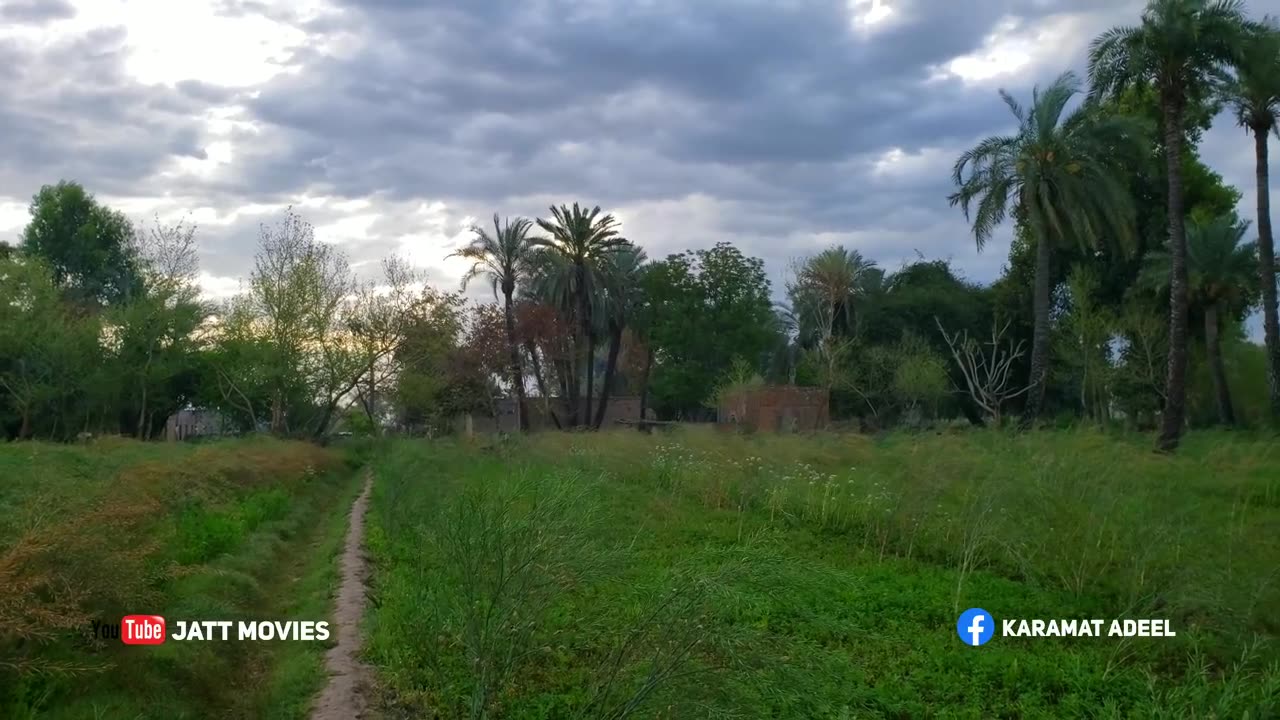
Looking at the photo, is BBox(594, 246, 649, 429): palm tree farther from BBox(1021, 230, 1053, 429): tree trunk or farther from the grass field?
the grass field

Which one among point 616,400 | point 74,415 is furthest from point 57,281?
point 616,400

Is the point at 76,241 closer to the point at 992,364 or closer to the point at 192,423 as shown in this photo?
the point at 192,423

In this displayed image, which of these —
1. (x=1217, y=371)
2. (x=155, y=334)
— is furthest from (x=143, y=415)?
(x=1217, y=371)

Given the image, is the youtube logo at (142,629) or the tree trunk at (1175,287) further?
the tree trunk at (1175,287)

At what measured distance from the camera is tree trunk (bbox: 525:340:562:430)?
52.2 m

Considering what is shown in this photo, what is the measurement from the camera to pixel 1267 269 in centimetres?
3077

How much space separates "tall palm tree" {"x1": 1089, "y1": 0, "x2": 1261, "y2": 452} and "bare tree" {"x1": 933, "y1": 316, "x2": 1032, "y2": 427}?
896cm

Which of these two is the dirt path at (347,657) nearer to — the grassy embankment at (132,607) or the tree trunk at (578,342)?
the grassy embankment at (132,607)

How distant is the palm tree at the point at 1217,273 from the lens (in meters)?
36.3

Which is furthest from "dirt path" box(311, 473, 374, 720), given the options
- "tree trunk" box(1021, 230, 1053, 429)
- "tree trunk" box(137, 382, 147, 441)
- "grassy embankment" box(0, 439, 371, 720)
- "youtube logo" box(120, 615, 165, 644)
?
"tree trunk" box(137, 382, 147, 441)

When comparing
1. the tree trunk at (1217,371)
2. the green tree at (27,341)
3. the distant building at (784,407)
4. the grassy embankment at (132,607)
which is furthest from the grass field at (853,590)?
the green tree at (27,341)

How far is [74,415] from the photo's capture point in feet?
131

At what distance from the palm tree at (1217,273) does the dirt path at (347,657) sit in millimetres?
33597

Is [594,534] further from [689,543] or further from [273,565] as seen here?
[273,565]
